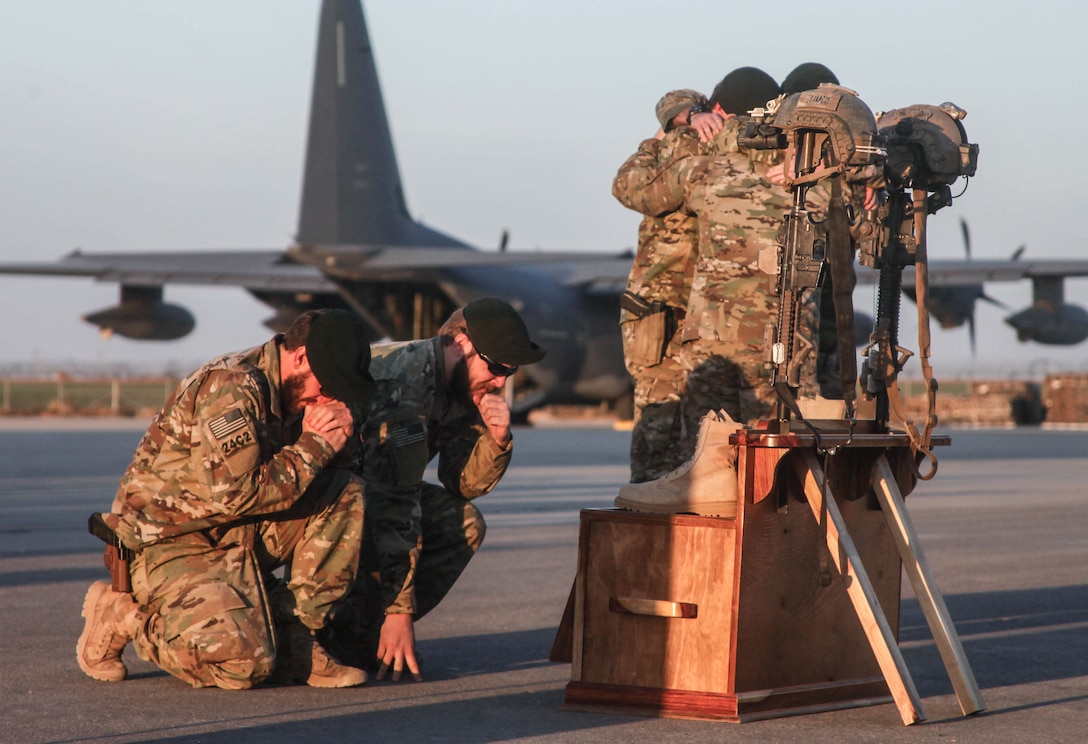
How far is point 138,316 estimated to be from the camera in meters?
26.7

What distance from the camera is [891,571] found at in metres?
4.01

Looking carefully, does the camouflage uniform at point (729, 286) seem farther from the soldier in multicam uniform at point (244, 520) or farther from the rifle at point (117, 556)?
the rifle at point (117, 556)

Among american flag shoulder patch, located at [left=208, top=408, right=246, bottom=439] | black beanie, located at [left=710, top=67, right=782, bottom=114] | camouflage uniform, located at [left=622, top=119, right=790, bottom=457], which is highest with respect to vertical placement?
black beanie, located at [left=710, top=67, right=782, bottom=114]

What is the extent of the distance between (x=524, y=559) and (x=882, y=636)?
394 cm

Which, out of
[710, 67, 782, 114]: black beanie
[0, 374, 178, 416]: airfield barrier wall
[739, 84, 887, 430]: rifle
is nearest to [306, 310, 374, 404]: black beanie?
[739, 84, 887, 430]: rifle

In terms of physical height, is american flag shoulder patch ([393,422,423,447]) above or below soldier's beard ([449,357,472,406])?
below

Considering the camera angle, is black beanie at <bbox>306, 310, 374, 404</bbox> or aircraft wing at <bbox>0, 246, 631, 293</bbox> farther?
aircraft wing at <bbox>0, 246, 631, 293</bbox>

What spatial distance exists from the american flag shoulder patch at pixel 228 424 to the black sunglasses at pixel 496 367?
0.87 metres

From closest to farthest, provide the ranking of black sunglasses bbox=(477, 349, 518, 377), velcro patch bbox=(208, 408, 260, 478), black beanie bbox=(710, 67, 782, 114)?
1. velcro patch bbox=(208, 408, 260, 478)
2. black sunglasses bbox=(477, 349, 518, 377)
3. black beanie bbox=(710, 67, 782, 114)

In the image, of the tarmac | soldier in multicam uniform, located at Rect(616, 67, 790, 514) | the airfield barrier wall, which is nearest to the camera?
the tarmac

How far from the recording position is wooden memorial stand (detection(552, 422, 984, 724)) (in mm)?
3561

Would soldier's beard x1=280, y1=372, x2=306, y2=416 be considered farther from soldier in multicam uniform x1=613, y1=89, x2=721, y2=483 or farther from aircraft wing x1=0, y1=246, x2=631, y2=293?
aircraft wing x1=0, y1=246, x2=631, y2=293

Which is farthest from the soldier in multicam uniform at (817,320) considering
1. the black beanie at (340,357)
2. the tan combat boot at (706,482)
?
the black beanie at (340,357)

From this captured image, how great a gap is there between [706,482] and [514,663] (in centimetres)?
124
